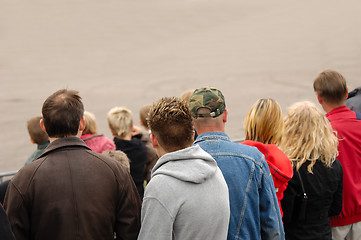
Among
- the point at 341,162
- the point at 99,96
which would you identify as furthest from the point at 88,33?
the point at 341,162

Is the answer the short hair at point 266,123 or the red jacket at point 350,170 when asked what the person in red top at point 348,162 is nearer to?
the red jacket at point 350,170

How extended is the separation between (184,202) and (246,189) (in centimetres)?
55

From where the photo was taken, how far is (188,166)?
6.93 feet

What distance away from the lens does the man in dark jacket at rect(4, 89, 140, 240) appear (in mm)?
2307

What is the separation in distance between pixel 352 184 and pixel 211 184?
1.85m

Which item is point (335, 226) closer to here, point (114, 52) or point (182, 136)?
point (182, 136)

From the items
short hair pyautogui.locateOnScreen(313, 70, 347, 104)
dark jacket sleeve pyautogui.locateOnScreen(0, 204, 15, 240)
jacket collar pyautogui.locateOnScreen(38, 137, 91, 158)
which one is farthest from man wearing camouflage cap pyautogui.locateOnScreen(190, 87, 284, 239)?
A: short hair pyautogui.locateOnScreen(313, 70, 347, 104)

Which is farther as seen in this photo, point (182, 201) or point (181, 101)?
point (181, 101)

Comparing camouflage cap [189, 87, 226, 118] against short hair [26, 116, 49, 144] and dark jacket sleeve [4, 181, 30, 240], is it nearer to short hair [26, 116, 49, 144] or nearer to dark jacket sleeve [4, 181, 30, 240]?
dark jacket sleeve [4, 181, 30, 240]

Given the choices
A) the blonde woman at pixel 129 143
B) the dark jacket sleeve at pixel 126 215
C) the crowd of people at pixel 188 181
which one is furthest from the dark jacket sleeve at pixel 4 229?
the blonde woman at pixel 129 143

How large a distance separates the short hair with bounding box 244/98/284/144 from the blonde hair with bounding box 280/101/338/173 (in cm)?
26

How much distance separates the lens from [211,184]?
84.5 inches

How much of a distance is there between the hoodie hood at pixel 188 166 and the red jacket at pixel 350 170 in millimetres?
1780

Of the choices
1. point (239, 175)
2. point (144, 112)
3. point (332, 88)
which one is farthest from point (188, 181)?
point (144, 112)
